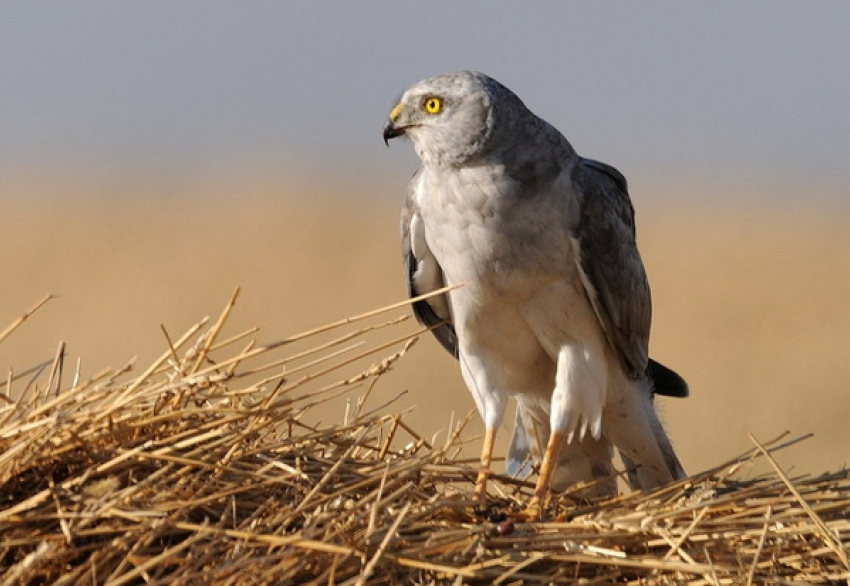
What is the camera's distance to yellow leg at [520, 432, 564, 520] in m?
4.79

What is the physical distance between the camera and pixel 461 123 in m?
5.41

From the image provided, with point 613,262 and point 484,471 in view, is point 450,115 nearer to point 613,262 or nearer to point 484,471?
point 613,262

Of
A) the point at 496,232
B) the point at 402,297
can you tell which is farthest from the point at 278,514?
the point at 402,297

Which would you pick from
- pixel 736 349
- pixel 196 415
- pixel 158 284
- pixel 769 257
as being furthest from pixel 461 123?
pixel 769 257

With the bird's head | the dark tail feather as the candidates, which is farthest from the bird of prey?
the dark tail feather

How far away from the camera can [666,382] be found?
6496mm

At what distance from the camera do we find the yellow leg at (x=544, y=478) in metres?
4.79

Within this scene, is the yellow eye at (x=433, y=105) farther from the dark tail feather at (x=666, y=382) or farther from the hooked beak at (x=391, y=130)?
the dark tail feather at (x=666, y=382)

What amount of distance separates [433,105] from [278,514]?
1.98 metres

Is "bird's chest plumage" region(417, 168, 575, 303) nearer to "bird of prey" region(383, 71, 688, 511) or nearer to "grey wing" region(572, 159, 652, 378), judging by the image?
"bird of prey" region(383, 71, 688, 511)

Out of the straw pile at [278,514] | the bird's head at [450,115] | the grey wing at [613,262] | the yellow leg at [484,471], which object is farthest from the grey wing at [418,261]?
the straw pile at [278,514]

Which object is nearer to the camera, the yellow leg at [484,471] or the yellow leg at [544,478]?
the yellow leg at [484,471]

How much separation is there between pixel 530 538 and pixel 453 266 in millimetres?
1572

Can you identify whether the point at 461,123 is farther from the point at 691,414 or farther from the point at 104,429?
the point at 691,414
